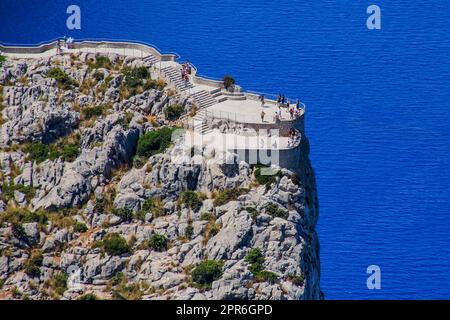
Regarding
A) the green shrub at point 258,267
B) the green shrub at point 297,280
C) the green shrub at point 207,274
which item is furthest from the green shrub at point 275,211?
the green shrub at point 207,274

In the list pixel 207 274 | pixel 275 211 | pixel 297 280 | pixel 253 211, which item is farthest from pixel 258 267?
pixel 275 211

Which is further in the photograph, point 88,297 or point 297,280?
point 88,297

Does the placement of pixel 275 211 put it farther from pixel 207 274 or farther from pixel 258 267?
pixel 207 274

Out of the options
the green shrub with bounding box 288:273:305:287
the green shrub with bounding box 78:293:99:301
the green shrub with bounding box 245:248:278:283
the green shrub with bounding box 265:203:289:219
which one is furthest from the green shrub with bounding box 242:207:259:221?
the green shrub with bounding box 78:293:99:301
